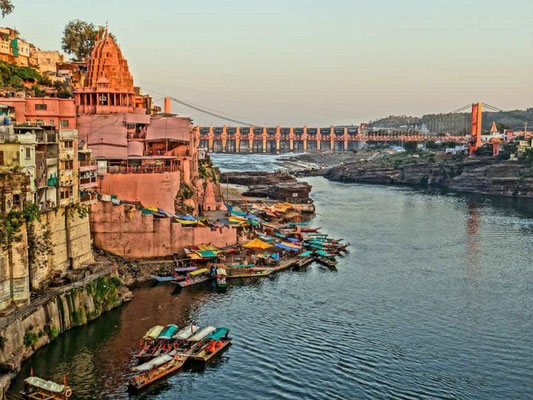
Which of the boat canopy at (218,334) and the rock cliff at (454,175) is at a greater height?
the rock cliff at (454,175)

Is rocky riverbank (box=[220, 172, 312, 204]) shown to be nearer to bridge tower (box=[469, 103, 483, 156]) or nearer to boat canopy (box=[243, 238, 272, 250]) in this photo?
boat canopy (box=[243, 238, 272, 250])

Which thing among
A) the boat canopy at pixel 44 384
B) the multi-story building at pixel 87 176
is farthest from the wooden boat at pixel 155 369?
the multi-story building at pixel 87 176

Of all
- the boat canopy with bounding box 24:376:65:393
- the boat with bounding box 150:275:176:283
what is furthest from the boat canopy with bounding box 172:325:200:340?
the boat with bounding box 150:275:176:283

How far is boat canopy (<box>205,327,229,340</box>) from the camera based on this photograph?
92.8 ft

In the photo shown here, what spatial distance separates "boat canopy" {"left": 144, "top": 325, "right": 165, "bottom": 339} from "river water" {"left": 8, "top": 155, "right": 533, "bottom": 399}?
3.67 feet

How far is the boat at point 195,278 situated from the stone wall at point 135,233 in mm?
2822

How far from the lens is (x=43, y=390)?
22.5 m

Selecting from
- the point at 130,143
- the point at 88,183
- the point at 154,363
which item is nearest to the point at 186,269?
the point at 88,183

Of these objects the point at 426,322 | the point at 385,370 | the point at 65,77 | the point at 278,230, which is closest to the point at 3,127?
the point at 385,370

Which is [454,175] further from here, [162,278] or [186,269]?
[162,278]

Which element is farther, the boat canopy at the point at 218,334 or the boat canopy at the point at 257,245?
the boat canopy at the point at 257,245

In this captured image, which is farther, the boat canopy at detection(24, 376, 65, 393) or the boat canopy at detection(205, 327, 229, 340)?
the boat canopy at detection(205, 327, 229, 340)

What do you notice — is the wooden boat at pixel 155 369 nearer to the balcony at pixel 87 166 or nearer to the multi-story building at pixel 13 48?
the balcony at pixel 87 166

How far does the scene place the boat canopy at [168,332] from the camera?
27.7 m
